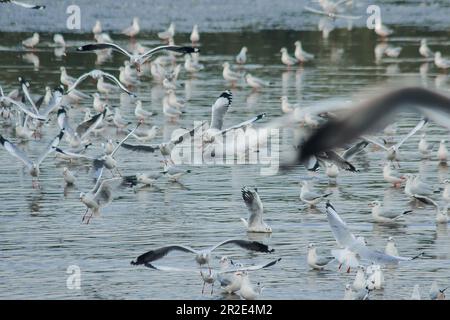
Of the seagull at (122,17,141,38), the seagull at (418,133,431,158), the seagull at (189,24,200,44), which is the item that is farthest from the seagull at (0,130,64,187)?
the seagull at (122,17,141,38)

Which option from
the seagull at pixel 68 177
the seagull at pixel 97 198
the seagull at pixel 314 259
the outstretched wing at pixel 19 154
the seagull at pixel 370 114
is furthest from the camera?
the outstretched wing at pixel 19 154

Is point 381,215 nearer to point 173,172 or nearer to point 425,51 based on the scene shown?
point 173,172

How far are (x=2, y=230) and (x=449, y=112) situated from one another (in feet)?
29.5

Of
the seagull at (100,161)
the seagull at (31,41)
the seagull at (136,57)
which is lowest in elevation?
the seagull at (100,161)

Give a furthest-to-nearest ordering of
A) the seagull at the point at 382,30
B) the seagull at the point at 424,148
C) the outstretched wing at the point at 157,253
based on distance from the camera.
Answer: the seagull at the point at 382,30 < the seagull at the point at 424,148 < the outstretched wing at the point at 157,253

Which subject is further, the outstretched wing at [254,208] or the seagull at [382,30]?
the seagull at [382,30]

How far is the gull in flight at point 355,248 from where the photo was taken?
1404cm

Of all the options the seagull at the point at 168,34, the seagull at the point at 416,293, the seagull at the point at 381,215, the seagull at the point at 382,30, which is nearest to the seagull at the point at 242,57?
the seagull at the point at 168,34

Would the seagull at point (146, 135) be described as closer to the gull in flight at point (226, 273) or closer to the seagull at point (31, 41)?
the gull in flight at point (226, 273)

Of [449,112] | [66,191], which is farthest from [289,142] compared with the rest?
[449,112]

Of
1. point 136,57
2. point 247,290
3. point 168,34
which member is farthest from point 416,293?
point 168,34

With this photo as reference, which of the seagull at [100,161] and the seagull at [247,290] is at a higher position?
the seagull at [100,161]

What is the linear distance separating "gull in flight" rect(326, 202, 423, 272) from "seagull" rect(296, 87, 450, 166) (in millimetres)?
6373
